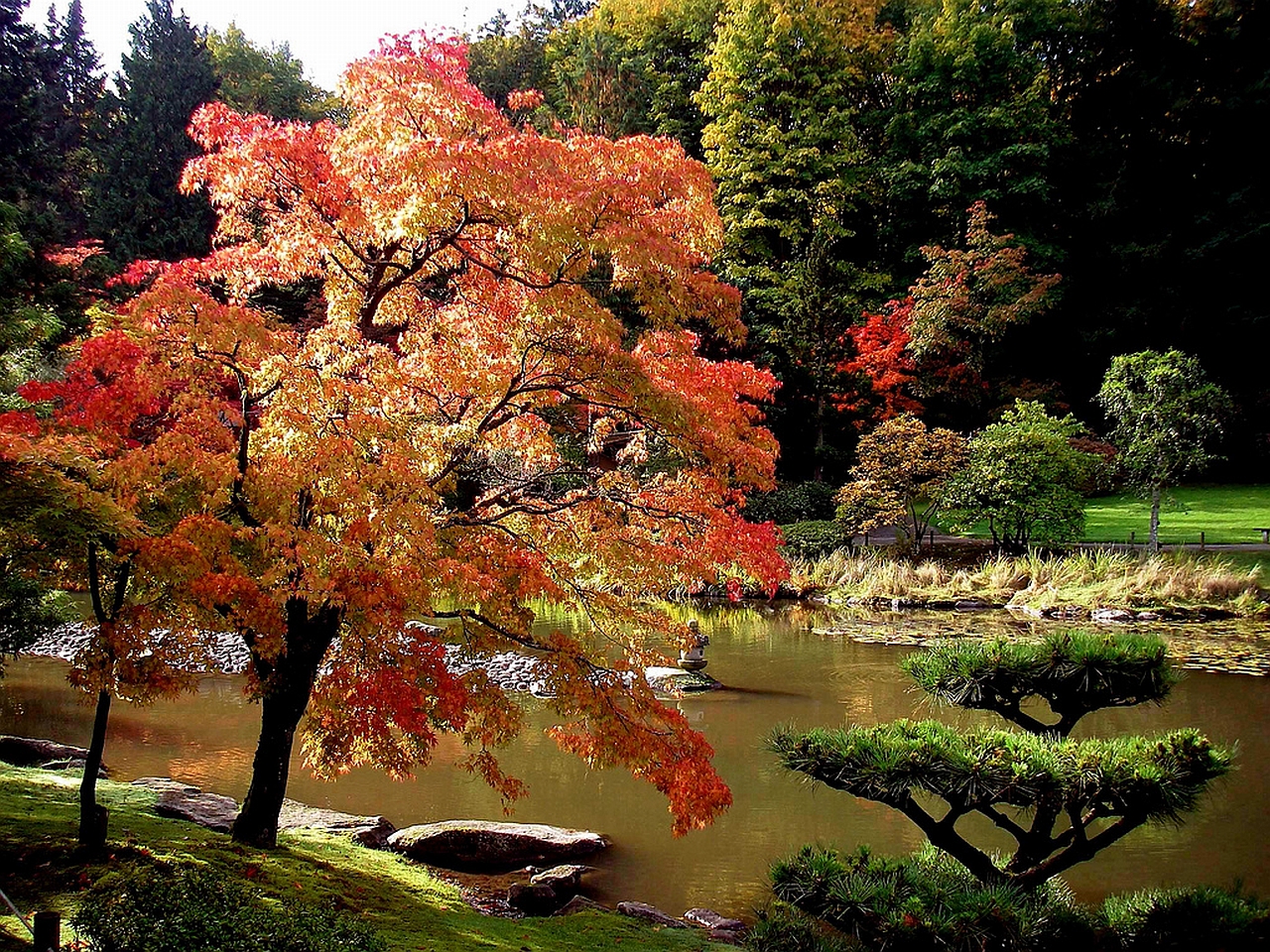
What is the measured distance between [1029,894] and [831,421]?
63.6ft

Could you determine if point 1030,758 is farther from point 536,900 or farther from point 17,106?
point 17,106

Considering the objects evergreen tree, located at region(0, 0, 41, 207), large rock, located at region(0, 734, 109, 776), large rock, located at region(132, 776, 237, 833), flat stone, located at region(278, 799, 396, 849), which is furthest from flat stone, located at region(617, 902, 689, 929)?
evergreen tree, located at region(0, 0, 41, 207)

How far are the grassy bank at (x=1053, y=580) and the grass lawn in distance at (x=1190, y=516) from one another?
8.45 ft

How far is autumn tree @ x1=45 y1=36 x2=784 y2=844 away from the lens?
501 cm

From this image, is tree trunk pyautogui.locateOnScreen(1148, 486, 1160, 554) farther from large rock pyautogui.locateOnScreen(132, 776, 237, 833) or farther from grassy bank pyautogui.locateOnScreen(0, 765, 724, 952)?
large rock pyautogui.locateOnScreen(132, 776, 237, 833)

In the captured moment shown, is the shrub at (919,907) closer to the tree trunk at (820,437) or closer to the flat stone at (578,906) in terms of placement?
the flat stone at (578,906)

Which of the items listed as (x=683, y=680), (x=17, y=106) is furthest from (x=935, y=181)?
(x=17, y=106)

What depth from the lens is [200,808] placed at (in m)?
6.56

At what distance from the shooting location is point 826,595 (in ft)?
55.9

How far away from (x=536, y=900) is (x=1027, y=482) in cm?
1371

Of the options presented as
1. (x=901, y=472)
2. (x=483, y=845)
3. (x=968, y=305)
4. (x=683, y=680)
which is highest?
(x=968, y=305)

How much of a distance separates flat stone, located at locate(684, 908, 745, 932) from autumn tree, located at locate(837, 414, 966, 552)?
12934 millimetres

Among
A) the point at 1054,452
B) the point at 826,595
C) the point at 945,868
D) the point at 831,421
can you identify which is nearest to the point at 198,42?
the point at 831,421

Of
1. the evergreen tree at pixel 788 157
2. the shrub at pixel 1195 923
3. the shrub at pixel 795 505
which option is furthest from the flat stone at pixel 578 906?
the evergreen tree at pixel 788 157
